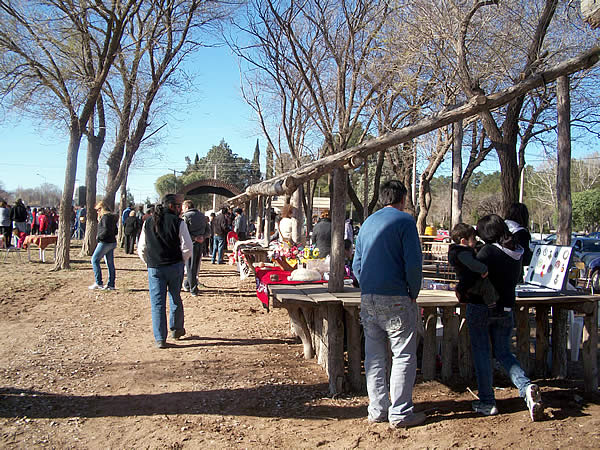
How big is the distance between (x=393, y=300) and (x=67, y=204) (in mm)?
11887

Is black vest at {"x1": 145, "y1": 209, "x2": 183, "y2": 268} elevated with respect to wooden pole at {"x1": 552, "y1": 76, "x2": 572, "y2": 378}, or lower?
lower

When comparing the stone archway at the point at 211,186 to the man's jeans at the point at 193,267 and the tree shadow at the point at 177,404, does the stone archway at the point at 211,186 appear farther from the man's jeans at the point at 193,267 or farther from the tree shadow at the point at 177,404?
the tree shadow at the point at 177,404

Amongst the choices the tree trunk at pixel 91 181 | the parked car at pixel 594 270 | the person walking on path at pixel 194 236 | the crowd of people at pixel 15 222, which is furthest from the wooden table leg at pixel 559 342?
the crowd of people at pixel 15 222

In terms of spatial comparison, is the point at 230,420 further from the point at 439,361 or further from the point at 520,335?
the point at 520,335

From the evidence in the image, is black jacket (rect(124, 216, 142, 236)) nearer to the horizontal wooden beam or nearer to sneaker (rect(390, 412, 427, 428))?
the horizontal wooden beam

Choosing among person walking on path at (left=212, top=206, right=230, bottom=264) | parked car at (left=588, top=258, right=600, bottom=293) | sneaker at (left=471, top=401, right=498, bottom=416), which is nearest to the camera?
sneaker at (left=471, top=401, right=498, bottom=416)

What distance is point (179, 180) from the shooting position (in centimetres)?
7088

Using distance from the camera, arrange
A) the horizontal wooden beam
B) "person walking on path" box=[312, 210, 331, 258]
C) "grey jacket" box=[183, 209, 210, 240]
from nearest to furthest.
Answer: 1. the horizontal wooden beam
2. "person walking on path" box=[312, 210, 331, 258]
3. "grey jacket" box=[183, 209, 210, 240]

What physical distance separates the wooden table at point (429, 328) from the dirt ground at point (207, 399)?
21 cm

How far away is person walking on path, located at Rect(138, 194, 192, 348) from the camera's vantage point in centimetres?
648

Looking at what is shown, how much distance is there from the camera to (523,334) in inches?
217

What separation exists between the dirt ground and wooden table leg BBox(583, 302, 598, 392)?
16cm

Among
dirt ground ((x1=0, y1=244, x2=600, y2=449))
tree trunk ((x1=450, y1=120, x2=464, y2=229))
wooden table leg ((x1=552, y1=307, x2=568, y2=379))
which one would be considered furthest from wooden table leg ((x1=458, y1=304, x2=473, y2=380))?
tree trunk ((x1=450, y1=120, x2=464, y2=229))

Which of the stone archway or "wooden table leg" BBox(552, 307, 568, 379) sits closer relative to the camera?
"wooden table leg" BBox(552, 307, 568, 379)
